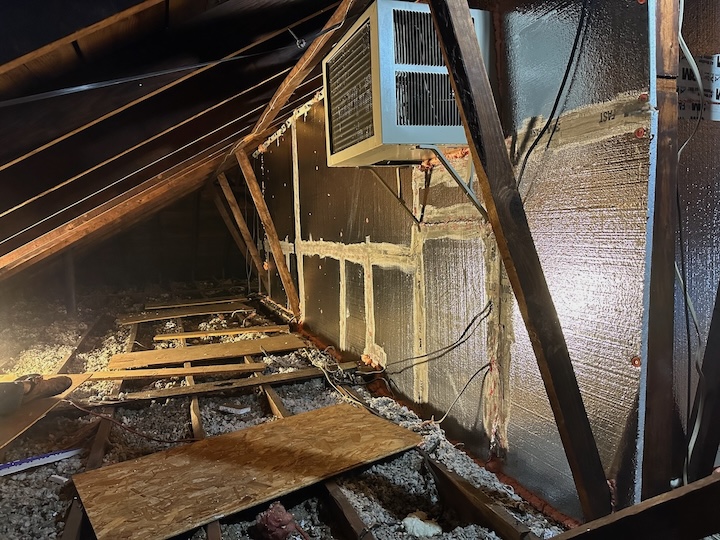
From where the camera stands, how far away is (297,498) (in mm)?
1905

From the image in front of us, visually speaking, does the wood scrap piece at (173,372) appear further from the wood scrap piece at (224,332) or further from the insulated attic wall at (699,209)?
the insulated attic wall at (699,209)

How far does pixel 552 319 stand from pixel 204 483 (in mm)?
1510

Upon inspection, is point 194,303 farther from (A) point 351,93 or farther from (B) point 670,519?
(B) point 670,519

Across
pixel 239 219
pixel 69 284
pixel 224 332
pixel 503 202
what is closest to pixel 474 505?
pixel 503 202

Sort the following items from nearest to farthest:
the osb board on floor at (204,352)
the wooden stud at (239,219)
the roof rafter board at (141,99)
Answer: the roof rafter board at (141,99)
the osb board on floor at (204,352)
the wooden stud at (239,219)

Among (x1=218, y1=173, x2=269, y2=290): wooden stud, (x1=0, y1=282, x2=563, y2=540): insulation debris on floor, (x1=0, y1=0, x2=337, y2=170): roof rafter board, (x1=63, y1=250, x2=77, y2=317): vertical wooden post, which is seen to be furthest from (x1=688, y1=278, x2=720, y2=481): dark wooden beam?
(x1=63, y1=250, x2=77, y2=317): vertical wooden post

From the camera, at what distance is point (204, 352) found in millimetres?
3891

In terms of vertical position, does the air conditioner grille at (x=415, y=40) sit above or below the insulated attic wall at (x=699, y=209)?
above

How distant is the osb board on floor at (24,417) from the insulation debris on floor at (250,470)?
0.06 meters

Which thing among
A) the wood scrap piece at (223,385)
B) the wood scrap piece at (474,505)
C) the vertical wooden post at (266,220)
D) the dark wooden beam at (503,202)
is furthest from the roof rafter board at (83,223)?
the dark wooden beam at (503,202)

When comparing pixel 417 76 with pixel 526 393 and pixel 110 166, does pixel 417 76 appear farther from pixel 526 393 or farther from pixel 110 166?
pixel 110 166

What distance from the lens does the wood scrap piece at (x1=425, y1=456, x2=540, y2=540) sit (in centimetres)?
149

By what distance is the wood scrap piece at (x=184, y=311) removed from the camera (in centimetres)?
540

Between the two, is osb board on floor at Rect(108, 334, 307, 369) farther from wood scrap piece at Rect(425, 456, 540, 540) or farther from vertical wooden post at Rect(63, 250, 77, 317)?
vertical wooden post at Rect(63, 250, 77, 317)
